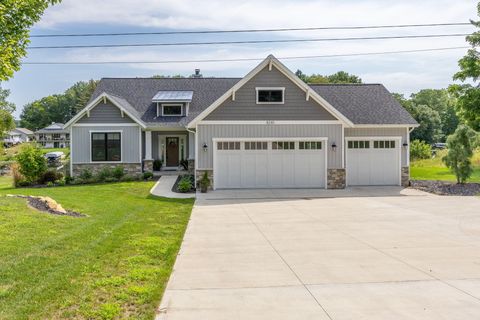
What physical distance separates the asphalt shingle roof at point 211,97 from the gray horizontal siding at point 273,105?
2.66 m

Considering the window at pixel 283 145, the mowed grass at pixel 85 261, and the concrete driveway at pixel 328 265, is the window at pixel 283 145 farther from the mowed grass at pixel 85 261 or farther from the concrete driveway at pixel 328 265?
the mowed grass at pixel 85 261

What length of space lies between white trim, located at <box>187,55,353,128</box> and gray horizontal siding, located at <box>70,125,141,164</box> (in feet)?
18.7

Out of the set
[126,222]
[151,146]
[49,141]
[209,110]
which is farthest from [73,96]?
[126,222]

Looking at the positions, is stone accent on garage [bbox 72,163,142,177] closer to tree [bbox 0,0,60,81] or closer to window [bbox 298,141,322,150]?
window [bbox 298,141,322,150]

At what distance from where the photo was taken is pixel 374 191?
18.4 meters

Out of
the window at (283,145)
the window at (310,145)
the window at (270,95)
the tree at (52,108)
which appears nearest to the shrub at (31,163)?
the window at (270,95)

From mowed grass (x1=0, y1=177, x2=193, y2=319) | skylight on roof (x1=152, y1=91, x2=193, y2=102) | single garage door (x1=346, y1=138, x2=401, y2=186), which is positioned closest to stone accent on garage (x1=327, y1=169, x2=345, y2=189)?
single garage door (x1=346, y1=138, x2=401, y2=186)

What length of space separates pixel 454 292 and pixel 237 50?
18.8 m

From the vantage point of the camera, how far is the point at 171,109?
2530 centimetres

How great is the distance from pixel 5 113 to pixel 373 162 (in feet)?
144

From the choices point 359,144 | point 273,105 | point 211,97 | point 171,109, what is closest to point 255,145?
point 273,105

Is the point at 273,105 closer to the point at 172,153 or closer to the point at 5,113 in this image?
the point at 172,153

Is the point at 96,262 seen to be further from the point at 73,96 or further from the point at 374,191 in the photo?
the point at 73,96

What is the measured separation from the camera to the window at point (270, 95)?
1898 cm
